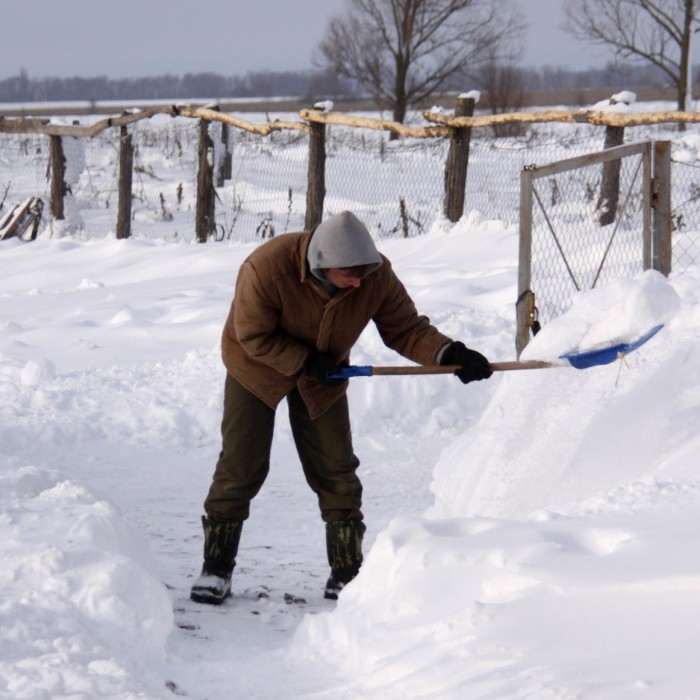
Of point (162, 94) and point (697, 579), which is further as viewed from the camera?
point (162, 94)

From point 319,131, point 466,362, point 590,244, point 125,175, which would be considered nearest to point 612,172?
Answer: point 590,244

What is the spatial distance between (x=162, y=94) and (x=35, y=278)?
8945 centimetres

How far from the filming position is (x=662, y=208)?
671cm

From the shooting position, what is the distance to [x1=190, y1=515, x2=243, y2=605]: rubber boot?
13.8ft

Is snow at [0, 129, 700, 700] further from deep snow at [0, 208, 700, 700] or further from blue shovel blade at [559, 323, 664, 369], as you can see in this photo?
blue shovel blade at [559, 323, 664, 369]

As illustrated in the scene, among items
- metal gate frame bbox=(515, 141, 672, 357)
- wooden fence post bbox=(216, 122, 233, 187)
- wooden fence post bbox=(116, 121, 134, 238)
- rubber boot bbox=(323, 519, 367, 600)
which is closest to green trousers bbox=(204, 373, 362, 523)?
rubber boot bbox=(323, 519, 367, 600)

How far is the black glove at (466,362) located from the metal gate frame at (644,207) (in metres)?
2.59

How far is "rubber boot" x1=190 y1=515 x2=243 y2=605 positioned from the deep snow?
95mm

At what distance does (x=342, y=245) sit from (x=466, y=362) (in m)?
0.70

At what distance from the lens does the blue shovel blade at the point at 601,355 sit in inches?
178

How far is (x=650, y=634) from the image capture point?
2713mm

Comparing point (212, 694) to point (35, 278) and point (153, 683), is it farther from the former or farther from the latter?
point (35, 278)

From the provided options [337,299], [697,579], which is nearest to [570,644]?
[697,579]

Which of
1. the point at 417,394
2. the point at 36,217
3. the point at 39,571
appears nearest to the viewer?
the point at 39,571
